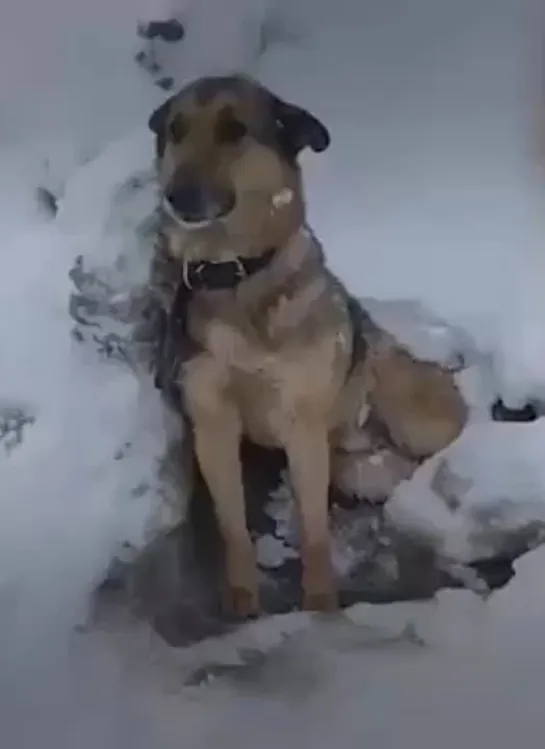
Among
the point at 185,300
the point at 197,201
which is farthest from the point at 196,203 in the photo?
the point at 185,300

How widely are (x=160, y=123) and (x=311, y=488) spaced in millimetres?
456

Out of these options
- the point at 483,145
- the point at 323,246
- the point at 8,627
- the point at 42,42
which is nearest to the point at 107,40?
the point at 42,42

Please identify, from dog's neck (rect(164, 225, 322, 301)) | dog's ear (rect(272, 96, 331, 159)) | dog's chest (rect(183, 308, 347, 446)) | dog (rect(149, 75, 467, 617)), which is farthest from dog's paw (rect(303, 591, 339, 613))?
dog's ear (rect(272, 96, 331, 159))

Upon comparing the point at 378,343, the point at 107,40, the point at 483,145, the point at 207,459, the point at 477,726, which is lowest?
the point at 477,726

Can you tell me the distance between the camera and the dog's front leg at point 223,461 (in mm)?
1403

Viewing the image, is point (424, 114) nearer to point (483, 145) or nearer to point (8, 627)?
point (483, 145)

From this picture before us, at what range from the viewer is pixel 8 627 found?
1394mm

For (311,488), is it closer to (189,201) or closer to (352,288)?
(352,288)

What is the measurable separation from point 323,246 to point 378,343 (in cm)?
13

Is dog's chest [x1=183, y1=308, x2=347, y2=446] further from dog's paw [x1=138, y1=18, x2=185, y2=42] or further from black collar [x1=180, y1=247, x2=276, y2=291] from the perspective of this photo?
dog's paw [x1=138, y1=18, x2=185, y2=42]

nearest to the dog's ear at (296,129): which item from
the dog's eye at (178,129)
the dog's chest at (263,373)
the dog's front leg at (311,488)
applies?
the dog's eye at (178,129)

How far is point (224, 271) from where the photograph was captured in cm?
141

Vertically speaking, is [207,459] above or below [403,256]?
below

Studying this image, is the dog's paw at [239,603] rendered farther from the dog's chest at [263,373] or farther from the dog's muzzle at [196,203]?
the dog's muzzle at [196,203]
